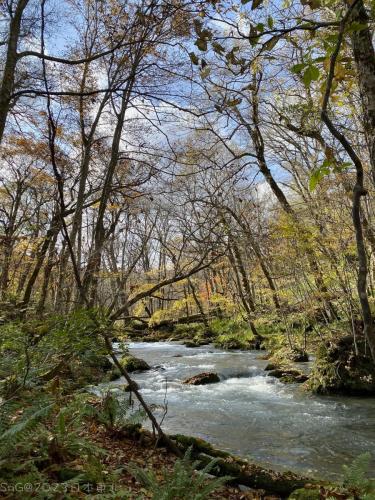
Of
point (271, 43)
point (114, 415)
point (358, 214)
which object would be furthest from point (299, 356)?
point (271, 43)

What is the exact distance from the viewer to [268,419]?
292 inches

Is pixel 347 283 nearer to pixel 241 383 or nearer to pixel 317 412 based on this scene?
pixel 317 412

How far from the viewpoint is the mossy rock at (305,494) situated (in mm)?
3435

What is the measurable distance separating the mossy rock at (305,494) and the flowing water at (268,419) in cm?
157

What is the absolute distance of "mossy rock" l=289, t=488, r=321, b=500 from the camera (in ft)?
11.3

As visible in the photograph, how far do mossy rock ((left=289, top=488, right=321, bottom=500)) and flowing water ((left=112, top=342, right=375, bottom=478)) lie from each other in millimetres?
1566

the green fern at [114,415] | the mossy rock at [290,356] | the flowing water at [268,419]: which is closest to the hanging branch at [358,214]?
the flowing water at [268,419]

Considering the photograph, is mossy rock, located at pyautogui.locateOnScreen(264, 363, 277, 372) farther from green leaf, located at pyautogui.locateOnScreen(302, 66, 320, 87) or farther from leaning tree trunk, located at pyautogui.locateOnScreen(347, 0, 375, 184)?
green leaf, located at pyautogui.locateOnScreen(302, 66, 320, 87)

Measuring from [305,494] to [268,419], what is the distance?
411 centimetres

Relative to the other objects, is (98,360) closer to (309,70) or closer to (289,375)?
(289,375)

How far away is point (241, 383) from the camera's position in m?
10.6

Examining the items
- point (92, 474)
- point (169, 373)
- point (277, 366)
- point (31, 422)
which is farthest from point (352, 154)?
point (169, 373)

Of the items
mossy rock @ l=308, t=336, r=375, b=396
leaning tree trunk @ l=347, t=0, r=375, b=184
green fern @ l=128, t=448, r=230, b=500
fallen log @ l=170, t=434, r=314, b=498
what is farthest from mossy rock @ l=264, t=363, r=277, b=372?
leaning tree trunk @ l=347, t=0, r=375, b=184

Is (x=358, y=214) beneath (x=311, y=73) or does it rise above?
beneath
